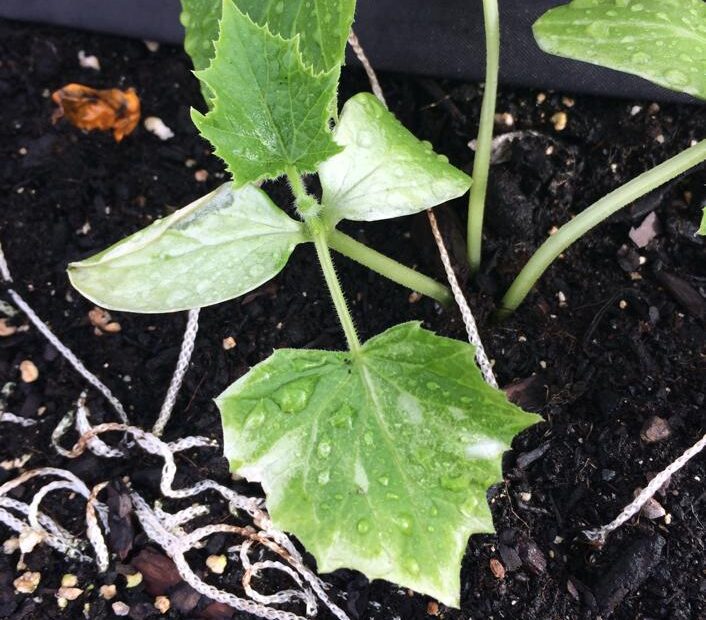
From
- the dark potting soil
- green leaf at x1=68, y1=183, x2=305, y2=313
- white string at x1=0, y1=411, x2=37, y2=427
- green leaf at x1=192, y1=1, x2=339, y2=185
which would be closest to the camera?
green leaf at x1=192, y1=1, x2=339, y2=185

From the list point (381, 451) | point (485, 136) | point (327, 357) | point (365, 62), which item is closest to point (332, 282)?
point (327, 357)

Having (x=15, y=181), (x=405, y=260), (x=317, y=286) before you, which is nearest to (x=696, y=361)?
Result: (x=405, y=260)

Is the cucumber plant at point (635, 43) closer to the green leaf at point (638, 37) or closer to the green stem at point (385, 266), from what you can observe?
the green leaf at point (638, 37)

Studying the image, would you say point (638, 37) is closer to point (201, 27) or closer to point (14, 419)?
point (201, 27)

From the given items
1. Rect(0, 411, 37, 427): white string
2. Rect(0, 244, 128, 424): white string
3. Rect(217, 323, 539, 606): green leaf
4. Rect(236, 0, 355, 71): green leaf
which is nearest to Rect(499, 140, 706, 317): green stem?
Rect(217, 323, 539, 606): green leaf

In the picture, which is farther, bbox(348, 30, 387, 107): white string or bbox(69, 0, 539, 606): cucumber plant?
bbox(348, 30, 387, 107): white string

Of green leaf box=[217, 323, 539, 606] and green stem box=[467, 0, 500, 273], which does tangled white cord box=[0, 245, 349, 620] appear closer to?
green leaf box=[217, 323, 539, 606]

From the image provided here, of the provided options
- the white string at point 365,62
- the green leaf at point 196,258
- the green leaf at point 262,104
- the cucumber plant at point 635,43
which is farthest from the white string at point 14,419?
the cucumber plant at point 635,43

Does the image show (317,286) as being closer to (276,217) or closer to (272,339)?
(272,339)
